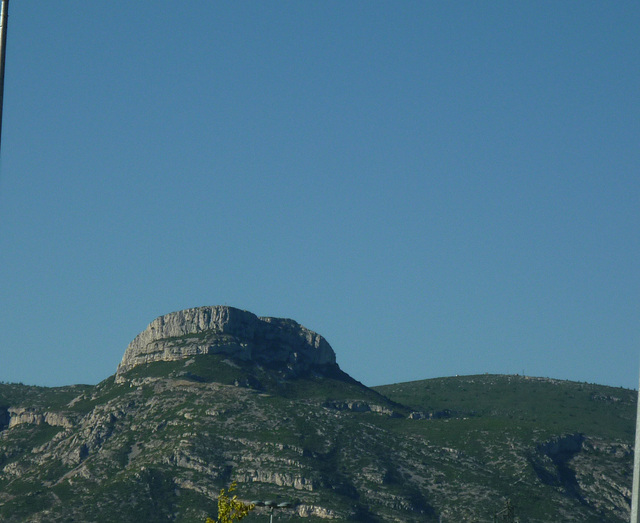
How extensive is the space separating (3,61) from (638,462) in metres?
22.5

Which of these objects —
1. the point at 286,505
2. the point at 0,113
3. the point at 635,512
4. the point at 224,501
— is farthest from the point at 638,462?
the point at 286,505

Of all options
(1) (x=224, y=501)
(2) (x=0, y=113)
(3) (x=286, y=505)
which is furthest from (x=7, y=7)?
(3) (x=286, y=505)

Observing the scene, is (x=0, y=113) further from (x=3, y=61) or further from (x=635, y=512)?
(x=635, y=512)

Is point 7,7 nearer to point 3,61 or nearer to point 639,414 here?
point 3,61

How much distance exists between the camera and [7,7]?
38.8m

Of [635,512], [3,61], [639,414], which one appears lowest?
[635,512]

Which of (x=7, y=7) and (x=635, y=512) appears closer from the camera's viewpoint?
(x=635, y=512)

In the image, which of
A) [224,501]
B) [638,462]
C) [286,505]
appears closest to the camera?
[638,462]

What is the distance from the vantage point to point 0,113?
3656 centimetres

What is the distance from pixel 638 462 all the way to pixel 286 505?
152 feet

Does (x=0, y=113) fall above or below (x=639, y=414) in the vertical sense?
above

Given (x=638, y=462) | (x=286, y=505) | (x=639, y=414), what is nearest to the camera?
(x=638, y=462)

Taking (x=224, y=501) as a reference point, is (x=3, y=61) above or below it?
above

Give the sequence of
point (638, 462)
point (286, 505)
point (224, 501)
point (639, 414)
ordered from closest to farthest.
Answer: point (638, 462) → point (639, 414) → point (224, 501) → point (286, 505)
